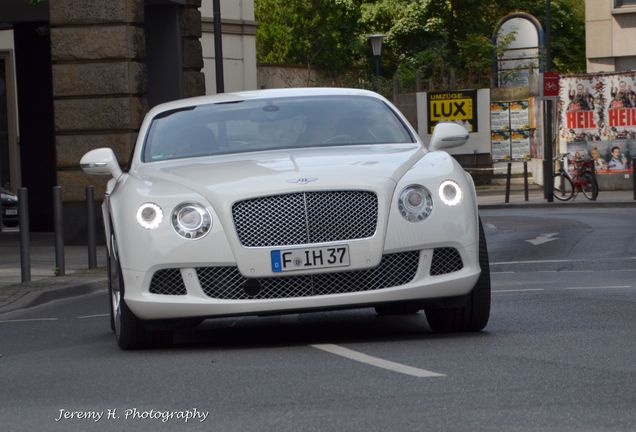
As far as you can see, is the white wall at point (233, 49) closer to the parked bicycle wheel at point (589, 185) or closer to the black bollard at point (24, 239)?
the parked bicycle wheel at point (589, 185)

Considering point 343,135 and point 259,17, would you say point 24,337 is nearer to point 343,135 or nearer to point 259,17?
point 343,135

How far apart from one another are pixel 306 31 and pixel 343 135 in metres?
74.8

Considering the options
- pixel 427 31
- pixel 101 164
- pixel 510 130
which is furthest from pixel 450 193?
pixel 427 31

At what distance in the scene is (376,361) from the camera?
8.09m

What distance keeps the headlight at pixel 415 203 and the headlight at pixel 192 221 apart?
3.39 ft

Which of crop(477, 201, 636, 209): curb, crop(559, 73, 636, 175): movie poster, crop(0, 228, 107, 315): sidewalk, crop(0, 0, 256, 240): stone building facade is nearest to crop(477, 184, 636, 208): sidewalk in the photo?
crop(477, 201, 636, 209): curb

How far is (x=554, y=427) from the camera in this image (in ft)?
19.2

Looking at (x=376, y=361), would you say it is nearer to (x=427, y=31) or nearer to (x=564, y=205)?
(x=564, y=205)

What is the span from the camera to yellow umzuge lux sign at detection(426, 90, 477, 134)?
1740 inches

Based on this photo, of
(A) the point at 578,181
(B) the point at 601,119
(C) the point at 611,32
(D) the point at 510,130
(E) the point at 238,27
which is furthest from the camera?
(C) the point at 611,32

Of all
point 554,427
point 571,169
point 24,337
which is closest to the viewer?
point 554,427

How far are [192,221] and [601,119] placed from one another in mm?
31836

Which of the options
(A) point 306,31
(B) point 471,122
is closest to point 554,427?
(B) point 471,122

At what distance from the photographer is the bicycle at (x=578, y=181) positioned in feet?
118
